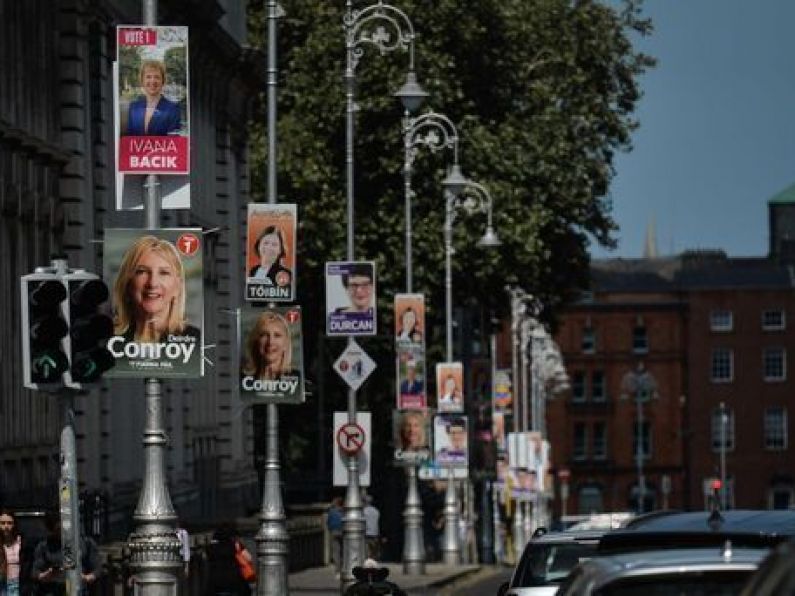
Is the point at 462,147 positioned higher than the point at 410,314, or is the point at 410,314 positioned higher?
the point at 462,147

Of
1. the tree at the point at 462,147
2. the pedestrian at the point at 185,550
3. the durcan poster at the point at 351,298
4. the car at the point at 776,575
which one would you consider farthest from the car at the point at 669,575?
the tree at the point at 462,147

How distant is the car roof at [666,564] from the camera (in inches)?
568

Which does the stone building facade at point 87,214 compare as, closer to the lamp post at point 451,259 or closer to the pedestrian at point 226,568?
the pedestrian at point 226,568

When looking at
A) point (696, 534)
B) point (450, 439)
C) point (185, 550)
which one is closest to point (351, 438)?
point (185, 550)

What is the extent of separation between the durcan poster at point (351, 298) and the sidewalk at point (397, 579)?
Answer: 20.7 ft

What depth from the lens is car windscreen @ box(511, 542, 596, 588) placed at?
26.2 m

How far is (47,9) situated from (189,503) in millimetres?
16484

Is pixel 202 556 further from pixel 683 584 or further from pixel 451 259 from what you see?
pixel 683 584

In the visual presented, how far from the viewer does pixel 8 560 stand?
3022 cm

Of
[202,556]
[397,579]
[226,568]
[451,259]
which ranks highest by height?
[451,259]

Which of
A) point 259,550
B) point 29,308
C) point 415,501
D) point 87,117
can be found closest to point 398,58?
point 415,501

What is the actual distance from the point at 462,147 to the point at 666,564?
6383 cm

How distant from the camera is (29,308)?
81.3ft

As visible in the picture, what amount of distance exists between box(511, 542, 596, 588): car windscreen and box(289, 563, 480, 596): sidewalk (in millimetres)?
26146
